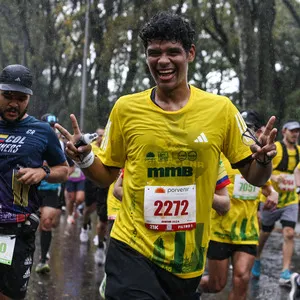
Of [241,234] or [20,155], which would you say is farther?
[241,234]

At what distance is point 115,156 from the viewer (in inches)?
138

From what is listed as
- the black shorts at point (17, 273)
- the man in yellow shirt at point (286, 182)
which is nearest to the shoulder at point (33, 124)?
the black shorts at point (17, 273)

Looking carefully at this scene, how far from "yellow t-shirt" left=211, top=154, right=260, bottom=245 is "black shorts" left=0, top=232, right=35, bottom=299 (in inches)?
72.2

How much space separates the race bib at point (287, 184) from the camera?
26.2ft

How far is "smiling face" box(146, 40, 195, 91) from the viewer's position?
3.32 m

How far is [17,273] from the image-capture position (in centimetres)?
435

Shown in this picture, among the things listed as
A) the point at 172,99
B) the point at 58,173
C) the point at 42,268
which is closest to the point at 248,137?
the point at 172,99

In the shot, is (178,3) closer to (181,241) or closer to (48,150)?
(48,150)

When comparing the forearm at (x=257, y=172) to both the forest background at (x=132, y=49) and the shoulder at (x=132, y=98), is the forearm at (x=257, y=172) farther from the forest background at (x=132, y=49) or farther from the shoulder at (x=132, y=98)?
the forest background at (x=132, y=49)

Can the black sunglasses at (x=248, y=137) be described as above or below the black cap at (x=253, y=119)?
above

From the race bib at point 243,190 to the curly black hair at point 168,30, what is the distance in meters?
2.47

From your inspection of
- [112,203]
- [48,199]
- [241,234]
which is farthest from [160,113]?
[48,199]

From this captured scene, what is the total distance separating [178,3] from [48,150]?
363 inches

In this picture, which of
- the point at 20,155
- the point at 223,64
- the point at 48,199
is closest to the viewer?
the point at 20,155
